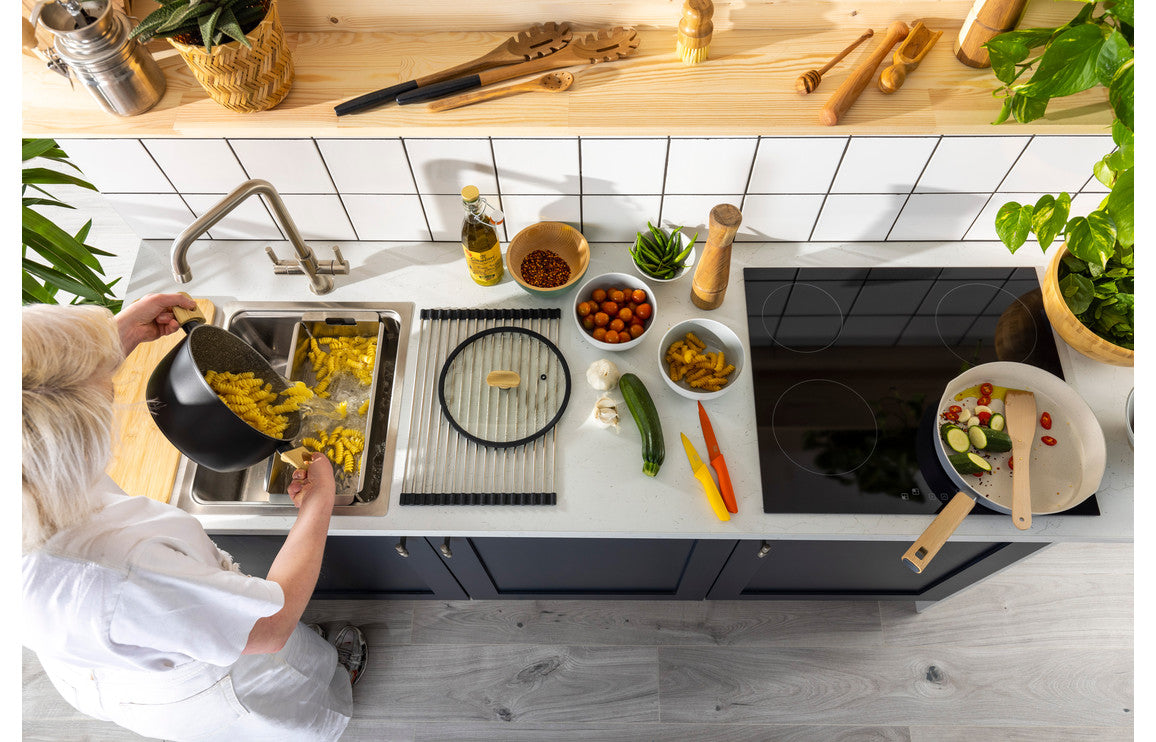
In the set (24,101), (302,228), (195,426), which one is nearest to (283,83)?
(302,228)

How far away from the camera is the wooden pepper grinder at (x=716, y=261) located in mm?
1204

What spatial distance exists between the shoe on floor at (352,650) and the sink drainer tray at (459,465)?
0.94 metres

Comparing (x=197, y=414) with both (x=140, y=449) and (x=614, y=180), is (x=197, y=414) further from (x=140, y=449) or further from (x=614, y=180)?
(x=614, y=180)

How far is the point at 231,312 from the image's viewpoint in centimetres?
145

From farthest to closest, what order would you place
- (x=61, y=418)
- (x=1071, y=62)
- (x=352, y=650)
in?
(x=352, y=650)
(x=1071, y=62)
(x=61, y=418)

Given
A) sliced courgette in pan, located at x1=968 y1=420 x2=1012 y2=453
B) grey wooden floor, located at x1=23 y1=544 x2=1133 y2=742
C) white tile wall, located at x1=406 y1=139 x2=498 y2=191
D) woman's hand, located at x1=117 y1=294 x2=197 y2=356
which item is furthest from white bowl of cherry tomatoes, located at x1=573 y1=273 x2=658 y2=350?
grey wooden floor, located at x1=23 y1=544 x2=1133 y2=742

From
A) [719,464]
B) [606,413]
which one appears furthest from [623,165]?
[719,464]

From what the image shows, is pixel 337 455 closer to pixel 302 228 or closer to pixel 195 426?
pixel 195 426

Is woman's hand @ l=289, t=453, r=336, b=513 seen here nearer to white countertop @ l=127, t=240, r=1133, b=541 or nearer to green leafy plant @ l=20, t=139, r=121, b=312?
white countertop @ l=127, t=240, r=1133, b=541

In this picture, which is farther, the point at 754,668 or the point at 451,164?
the point at 754,668

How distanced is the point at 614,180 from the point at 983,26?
747 mm

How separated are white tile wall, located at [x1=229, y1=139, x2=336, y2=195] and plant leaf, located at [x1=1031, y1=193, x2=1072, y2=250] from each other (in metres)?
1.39

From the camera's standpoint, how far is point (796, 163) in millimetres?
1297
